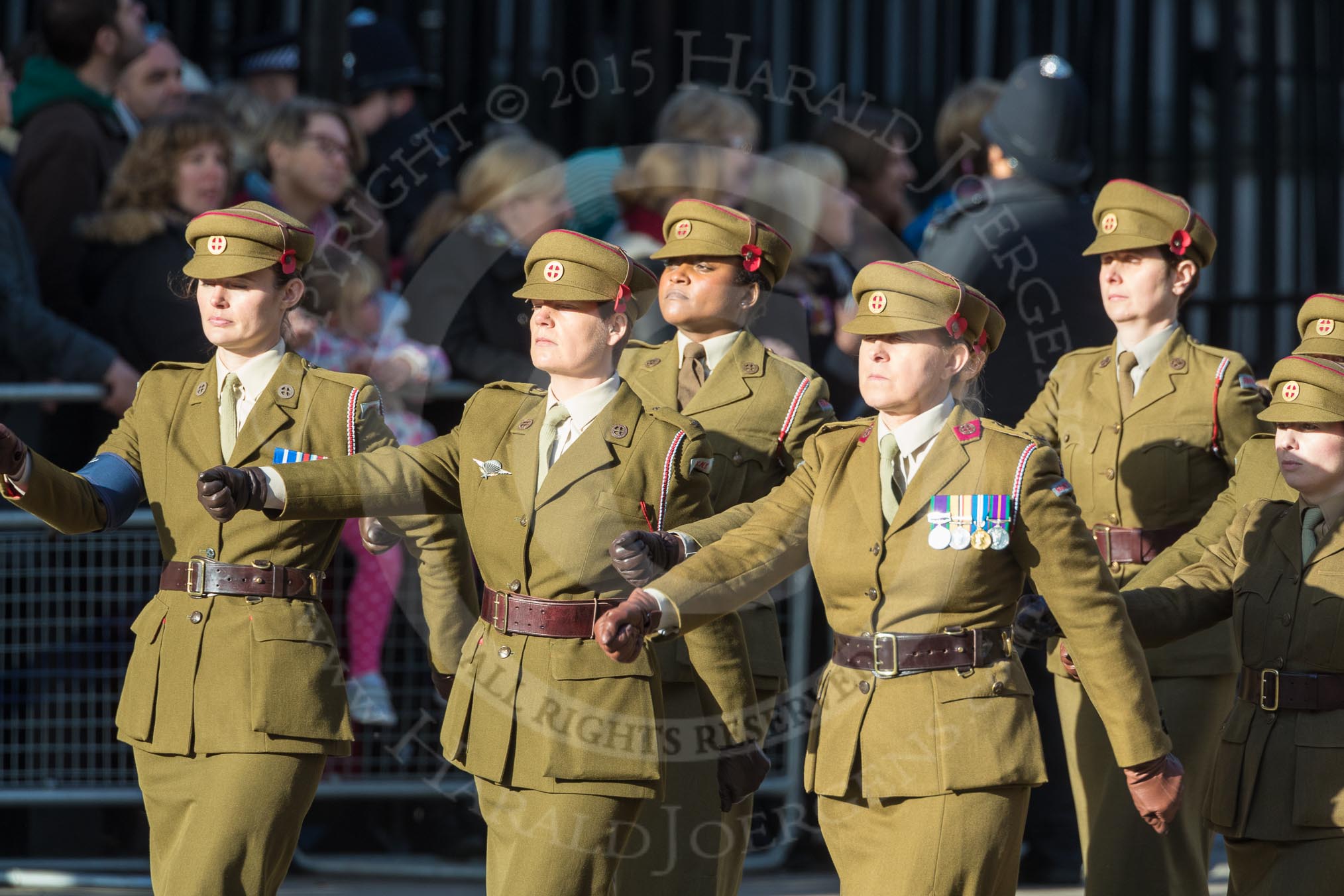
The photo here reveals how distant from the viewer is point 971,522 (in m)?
4.07

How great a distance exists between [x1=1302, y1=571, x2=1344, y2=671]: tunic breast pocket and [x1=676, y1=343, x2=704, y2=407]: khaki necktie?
1678 mm

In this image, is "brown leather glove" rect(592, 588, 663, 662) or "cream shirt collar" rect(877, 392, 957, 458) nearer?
"brown leather glove" rect(592, 588, 663, 662)

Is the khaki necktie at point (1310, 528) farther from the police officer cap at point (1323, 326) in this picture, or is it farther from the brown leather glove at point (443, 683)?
the brown leather glove at point (443, 683)

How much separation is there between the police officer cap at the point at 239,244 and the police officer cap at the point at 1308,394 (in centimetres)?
213

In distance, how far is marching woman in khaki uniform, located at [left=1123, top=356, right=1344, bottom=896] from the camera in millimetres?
4328

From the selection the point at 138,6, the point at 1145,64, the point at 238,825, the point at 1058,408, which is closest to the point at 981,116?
the point at 1145,64

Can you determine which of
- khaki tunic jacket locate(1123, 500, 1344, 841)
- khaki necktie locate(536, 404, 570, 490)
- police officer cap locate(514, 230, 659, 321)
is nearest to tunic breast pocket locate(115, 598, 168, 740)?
khaki necktie locate(536, 404, 570, 490)

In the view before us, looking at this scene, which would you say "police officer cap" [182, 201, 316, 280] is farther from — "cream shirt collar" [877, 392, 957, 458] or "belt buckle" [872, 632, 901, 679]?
"belt buckle" [872, 632, 901, 679]

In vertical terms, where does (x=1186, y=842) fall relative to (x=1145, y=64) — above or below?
below

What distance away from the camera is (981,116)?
7.27 m

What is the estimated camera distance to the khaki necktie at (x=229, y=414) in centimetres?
466

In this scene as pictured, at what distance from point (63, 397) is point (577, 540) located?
8.50ft

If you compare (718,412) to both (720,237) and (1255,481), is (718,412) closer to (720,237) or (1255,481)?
(720,237)

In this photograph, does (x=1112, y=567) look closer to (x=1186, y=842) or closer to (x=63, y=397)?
(x=1186, y=842)
